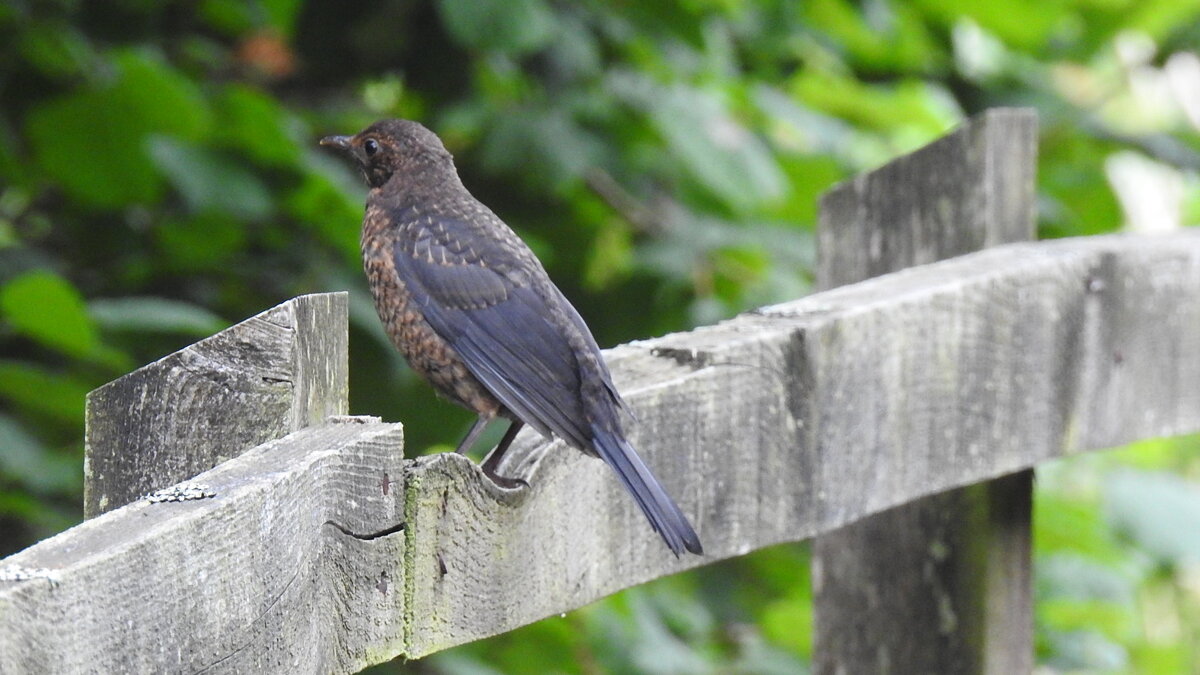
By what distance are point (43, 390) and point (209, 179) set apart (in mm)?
661

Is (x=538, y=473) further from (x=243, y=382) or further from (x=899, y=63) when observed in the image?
(x=899, y=63)

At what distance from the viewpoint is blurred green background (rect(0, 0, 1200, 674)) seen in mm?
3150

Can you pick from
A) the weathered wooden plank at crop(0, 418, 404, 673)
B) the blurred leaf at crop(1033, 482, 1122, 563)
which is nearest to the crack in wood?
the weathered wooden plank at crop(0, 418, 404, 673)

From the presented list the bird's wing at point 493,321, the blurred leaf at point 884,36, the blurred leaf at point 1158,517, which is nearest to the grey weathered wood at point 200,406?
the bird's wing at point 493,321

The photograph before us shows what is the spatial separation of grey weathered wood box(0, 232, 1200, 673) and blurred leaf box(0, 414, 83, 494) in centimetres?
115

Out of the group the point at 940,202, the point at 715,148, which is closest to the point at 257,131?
the point at 715,148

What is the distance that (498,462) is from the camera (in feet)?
6.38

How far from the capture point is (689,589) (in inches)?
160

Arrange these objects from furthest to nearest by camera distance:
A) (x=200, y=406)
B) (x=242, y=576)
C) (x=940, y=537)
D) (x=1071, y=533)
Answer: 1. (x=1071, y=533)
2. (x=940, y=537)
3. (x=200, y=406)
4. (x=242, y=576)

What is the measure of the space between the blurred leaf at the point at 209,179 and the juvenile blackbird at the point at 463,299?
226 mm

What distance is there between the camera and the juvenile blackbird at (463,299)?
7.80 ft

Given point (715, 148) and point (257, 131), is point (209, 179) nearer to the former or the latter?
point (257, 131)

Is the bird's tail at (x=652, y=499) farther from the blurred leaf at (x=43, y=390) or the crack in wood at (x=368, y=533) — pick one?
the blurred leaf at (x=43, y=390)

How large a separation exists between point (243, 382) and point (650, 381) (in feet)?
2.31
